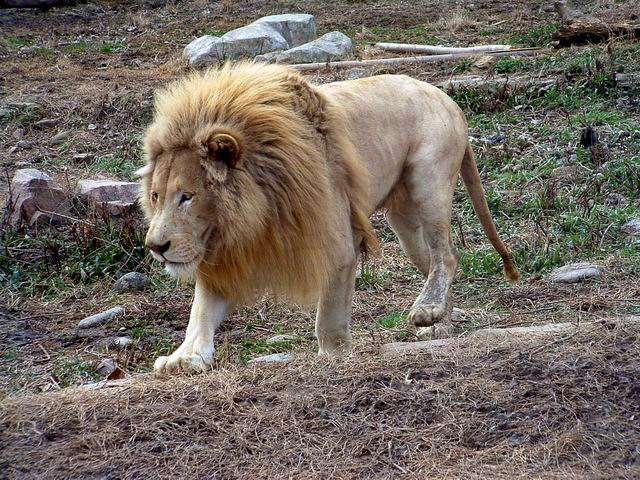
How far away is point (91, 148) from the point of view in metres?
9.76

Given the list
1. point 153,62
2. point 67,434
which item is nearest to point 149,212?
point 67,434

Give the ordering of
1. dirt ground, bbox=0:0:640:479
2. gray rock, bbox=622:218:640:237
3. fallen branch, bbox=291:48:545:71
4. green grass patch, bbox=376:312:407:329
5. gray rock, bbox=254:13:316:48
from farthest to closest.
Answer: gray rock, bbox=254:13:316:48 < fallen branch, bbox=291:48:545:71 < gray rock, bbox=622:218:640:237 < green grass patch, bbox=376:312:407:329 < dirt ground, bbox=0:0:640:479

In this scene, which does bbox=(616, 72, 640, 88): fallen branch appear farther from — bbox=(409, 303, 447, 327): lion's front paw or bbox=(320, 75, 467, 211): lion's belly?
bbox=(409, 303, 447, 327): lion's front paw

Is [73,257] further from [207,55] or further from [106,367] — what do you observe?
[207,55]

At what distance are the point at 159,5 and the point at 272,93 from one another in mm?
14585

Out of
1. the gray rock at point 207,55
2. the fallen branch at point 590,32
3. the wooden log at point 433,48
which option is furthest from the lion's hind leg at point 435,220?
the gray rock at point 207,55

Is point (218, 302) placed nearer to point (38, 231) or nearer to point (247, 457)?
point (247, 457)

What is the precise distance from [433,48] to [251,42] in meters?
2.34

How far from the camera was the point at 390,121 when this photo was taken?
552 centimetres

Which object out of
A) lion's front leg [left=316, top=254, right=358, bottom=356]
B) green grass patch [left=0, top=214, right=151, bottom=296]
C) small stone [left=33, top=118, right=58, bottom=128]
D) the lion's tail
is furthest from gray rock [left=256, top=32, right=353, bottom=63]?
lion's front leg [left=316, top=254, right=358, bottom=356]

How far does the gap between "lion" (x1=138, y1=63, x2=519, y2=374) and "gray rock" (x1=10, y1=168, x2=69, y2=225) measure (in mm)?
2838

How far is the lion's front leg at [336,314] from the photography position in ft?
16.2

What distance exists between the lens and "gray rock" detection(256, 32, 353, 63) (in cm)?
1241

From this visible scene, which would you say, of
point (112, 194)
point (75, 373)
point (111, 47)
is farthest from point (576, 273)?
point (111, 47)
